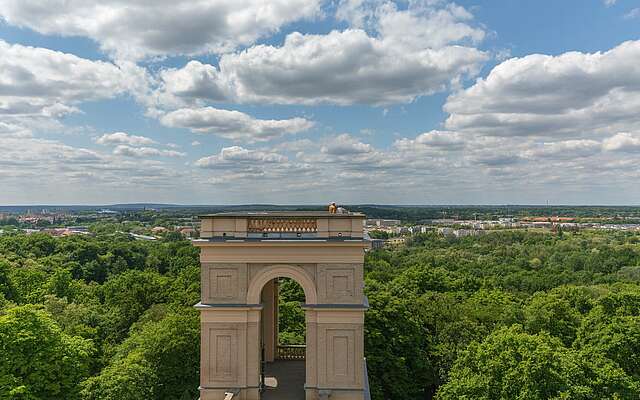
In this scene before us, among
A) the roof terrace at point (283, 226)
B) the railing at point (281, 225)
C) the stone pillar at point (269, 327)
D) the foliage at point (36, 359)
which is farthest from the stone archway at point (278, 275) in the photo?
the foliage at point (36, 359)

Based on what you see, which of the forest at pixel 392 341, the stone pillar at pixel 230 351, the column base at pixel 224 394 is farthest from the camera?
the forest at pixel 392 341

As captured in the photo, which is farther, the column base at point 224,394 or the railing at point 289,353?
the railing at point 289,353

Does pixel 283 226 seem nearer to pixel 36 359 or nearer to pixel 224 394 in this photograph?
pixel 224 394

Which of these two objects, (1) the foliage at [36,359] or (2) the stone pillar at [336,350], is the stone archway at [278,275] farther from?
(1) the foliage at [36,359]

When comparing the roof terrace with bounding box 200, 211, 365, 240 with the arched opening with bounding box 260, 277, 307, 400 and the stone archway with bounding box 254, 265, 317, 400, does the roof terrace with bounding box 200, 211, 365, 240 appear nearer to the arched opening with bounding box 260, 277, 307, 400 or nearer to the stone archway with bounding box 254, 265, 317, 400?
the stone archway with bounding box 254, 265, 317, 400

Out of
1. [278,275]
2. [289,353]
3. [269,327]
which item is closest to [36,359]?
[269,327]

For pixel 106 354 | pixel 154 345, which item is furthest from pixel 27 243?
pixel 154 345
